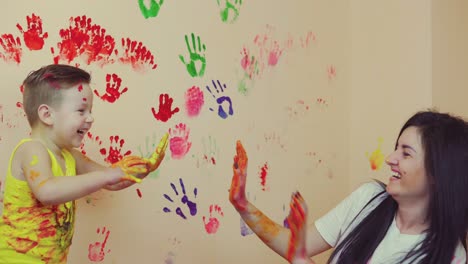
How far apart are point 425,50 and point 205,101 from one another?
812mm

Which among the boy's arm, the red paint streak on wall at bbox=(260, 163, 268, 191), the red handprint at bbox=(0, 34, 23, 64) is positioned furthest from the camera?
the red paint streak on wall at bbox=(260, 163, 268, 191)

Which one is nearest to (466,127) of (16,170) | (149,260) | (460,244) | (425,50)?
(460,244)

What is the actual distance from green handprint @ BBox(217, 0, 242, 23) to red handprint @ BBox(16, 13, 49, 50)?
21.6 inches

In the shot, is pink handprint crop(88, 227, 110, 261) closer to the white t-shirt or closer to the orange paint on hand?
the white t-shirt

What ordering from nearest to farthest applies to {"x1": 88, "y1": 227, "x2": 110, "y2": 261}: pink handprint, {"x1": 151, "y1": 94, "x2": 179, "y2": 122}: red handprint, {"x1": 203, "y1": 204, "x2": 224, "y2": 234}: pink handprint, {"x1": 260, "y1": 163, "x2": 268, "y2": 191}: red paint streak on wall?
{"x1": 88, "y1": 227, "x2": 110, "y2": 261}: pink handprint → {"x1": 151, "y1": 94, "x2": 179, "y2": 122}: red handprint → {"x1": 203, "y1": 204, "x2": 224, "y2": 234}: pink handprint → {"x1": 260, "y1": 163, "x2": 268, "y2": 191}: red paint streak on wall

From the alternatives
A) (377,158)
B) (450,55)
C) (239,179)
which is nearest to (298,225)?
(239,179)

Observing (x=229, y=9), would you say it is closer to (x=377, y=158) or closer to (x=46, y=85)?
(x=46, y=85)

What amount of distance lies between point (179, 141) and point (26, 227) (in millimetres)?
522

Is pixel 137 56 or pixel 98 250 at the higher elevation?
pixel 137 56

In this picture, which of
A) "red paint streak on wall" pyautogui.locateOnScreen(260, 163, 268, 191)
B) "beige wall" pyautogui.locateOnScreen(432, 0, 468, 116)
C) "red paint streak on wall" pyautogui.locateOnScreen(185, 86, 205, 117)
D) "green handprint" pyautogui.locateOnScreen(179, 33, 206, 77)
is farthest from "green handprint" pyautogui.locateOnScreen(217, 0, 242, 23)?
"beige wall" pyautogui.locateOnScreen(432, 0, 468, 116)

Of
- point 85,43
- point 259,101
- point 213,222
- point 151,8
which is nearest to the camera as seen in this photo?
point 85,43

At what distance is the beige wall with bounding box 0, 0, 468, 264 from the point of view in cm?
138

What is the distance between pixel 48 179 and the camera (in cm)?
107

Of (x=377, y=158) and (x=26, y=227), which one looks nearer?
(x=26, y=227)
